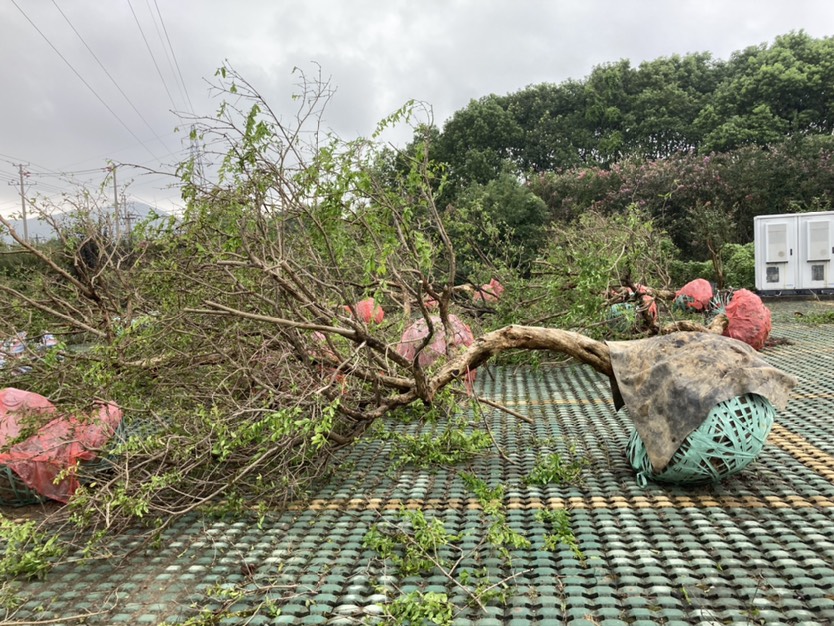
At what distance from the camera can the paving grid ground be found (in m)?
2.16

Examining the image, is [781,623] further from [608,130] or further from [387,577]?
[608,130]

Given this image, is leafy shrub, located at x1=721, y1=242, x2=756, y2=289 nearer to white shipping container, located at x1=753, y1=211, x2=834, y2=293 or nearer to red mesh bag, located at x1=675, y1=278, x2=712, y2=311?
white shipping container, located at x1=753, y1=211, x2=834, y2=293

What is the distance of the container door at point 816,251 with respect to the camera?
49.6ft

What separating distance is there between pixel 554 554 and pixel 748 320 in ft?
16.0

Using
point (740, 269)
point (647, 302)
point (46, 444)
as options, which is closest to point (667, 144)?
point (740, 269)

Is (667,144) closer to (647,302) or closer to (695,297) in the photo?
(695,297)

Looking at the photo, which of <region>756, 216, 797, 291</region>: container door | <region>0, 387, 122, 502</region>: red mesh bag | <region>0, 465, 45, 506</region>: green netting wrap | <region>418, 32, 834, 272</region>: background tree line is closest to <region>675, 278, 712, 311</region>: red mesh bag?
<region>0, 387, 122, 502</region>: red mesh bag

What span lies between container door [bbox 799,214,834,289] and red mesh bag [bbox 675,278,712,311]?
31.6ft

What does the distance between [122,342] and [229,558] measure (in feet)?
4.85

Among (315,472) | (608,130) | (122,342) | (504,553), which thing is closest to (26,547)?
(122,342)

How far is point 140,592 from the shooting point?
7.84 ft

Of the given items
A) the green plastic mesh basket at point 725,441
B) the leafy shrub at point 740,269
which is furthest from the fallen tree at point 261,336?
the leafy shrub at point 740,269

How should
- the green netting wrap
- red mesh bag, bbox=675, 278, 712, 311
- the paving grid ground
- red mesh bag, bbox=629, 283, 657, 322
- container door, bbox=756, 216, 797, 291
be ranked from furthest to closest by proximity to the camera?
container door, bbox=756, 216, 797, 291, red mesh bag, bbox=675, 278, 712, 311, red mesh bag, bbox=629, 283, 657, 322, the green netting wrap, the paving grid ground

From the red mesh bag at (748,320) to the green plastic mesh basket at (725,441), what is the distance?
3726 millimetres
